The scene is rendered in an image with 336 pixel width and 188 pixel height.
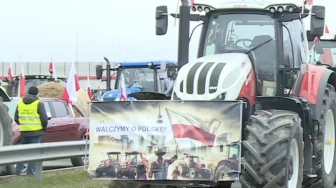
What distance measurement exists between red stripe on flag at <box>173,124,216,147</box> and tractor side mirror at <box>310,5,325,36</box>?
229 cm

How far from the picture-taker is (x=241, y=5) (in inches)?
348

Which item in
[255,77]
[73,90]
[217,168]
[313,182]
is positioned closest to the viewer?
[217,168]

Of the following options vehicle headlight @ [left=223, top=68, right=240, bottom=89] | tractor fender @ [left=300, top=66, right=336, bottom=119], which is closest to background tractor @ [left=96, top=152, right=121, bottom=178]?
vehicle headlight @ [left=223, top=68, right=240, bottom=89]

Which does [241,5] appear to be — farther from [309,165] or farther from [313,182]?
[313,182]

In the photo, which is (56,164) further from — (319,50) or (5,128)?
(319,50)

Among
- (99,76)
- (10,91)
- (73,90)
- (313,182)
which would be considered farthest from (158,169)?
(10,91)

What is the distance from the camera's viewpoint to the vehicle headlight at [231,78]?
317 inches

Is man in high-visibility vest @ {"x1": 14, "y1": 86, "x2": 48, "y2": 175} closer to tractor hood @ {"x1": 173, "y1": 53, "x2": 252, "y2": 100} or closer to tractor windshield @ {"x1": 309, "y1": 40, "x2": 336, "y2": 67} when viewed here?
tractor hood @ {"x1": 173, "y1": 53, "x2": 252, "y2": 100}

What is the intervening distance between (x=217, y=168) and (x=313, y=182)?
3.26 metres

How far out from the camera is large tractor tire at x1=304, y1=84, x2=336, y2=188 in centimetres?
928

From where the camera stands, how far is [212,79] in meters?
8.05

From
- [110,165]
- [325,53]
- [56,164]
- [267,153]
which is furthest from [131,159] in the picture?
[325,53]

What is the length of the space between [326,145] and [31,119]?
17.5ft

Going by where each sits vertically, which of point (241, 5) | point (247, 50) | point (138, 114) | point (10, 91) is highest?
point (241, 5)
